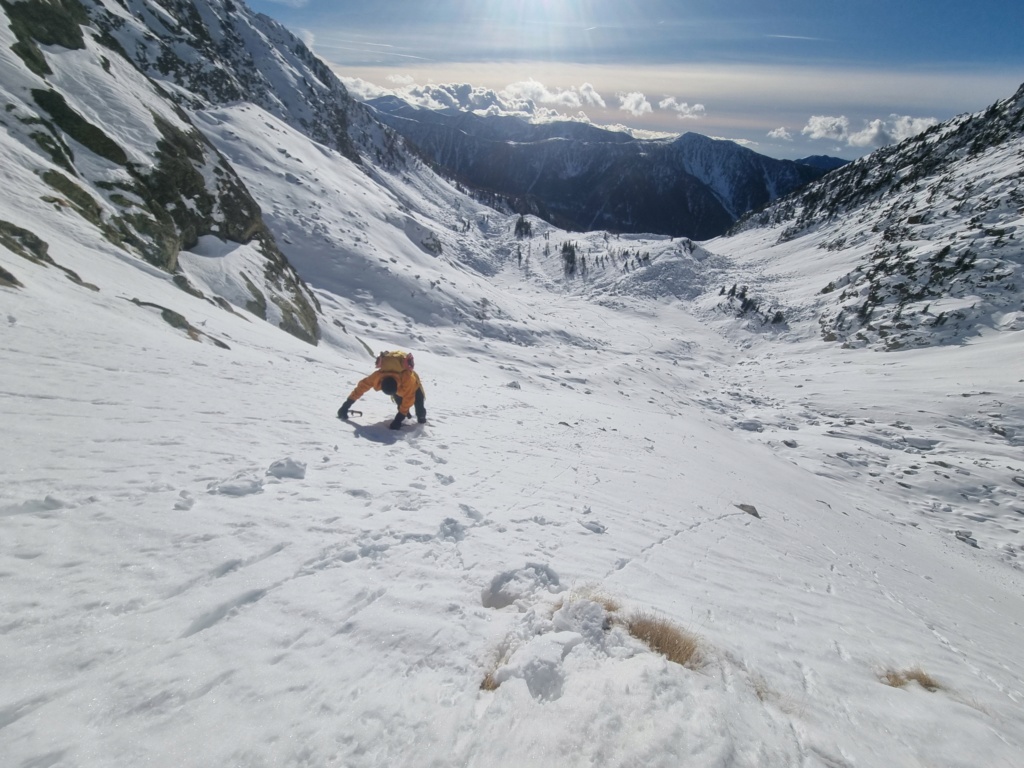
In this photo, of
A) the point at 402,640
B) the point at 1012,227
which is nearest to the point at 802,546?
the point at 402,640

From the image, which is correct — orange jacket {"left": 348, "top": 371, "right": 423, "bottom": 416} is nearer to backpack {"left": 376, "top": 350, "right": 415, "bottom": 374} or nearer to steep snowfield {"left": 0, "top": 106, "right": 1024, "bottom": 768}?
backpack {"left": 376, "top": 350, "right": 415, "bottom": 374}

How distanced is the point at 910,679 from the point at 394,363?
29.1 feet

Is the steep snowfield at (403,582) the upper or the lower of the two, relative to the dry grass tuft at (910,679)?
upper

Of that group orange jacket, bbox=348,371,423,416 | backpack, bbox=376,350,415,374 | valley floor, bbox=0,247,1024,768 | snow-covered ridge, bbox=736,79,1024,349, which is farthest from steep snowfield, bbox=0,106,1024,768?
snow-covered ridge, bbox=736,79,1024,349

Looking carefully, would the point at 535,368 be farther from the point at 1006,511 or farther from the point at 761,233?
the point at 761,233

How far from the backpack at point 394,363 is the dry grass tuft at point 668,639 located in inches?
264

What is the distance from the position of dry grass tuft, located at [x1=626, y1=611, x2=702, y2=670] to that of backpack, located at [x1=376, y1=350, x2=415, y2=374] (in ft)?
22.0

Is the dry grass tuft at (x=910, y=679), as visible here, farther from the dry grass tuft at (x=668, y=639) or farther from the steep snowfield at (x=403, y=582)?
the dry grass tuft at (x=668, y=639)

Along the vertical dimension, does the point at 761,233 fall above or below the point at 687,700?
above

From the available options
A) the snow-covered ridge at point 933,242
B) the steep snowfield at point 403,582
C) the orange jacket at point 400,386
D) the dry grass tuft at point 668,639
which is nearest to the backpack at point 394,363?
the orange jacket at point 400,386

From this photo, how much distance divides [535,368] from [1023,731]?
27073 millimetres

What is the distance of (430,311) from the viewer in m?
34.5

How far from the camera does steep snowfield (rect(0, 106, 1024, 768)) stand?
2895 mm

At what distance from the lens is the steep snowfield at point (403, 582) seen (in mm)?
2895
